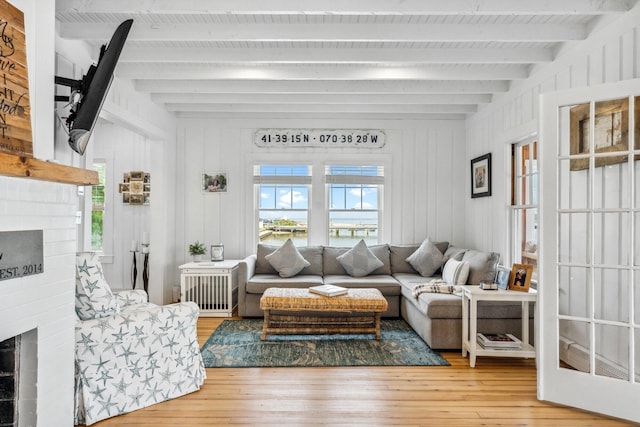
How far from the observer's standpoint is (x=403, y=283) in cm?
465

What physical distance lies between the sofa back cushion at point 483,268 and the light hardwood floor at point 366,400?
0.95 metres

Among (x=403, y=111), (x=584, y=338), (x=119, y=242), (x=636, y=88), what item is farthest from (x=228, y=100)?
(x=584, y=338)

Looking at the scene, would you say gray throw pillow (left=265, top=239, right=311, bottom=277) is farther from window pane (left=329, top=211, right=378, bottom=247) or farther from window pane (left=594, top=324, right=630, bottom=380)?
window pane (left=594, top=324, right=630, bottom=380)

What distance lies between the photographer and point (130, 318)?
2596 mm

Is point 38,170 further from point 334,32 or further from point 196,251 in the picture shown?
point 196,251

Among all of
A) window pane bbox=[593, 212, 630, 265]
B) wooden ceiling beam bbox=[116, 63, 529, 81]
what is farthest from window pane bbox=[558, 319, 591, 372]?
wooden ceiling beam bbox=[116, 63, 529, 81]

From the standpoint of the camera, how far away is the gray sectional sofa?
12.0 ft

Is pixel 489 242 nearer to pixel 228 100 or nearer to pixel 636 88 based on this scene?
pixel 636 88

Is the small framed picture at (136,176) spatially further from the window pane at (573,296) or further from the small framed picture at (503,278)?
the window pane at (573,296)

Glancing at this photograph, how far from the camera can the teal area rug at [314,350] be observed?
3.34m

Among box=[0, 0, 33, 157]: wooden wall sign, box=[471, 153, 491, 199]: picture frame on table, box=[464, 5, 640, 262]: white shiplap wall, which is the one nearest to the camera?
box=[0, 0, 33, 157]: wooden wall sign

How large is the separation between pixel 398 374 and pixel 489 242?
2.45 meters

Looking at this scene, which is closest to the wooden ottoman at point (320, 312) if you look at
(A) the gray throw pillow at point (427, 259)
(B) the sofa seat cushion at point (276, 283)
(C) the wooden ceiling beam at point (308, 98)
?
(B) the sofa seat cushion at point (276, 283)

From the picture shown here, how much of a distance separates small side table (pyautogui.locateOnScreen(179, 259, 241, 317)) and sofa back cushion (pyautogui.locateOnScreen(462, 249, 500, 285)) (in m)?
2.74
